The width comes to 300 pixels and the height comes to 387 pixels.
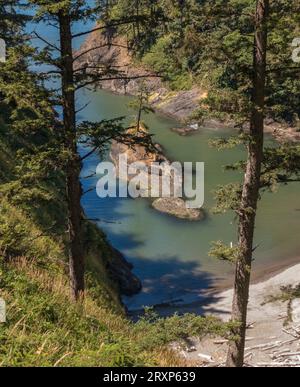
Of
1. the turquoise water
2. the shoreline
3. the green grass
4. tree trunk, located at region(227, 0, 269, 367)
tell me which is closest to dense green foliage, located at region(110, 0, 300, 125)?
tree trunk, located at region(227, 0, 269, 367)

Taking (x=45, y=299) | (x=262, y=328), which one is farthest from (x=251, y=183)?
(x=262, y=328)

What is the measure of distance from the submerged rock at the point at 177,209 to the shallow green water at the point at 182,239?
0.59 m

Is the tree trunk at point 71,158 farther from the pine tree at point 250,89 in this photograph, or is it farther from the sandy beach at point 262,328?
the sandy beach at point 262,328

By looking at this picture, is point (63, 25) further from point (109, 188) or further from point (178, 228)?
point (109, 188)

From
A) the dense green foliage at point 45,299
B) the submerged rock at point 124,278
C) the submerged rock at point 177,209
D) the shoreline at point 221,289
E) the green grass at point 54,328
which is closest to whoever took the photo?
the green grass at point 54,328

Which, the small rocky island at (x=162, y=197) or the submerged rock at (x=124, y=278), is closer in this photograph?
the submerged rock at (x=124, y=278)

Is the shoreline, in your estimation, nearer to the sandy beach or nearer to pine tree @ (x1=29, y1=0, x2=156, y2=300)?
the sandy beach

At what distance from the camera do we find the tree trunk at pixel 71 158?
11.5m

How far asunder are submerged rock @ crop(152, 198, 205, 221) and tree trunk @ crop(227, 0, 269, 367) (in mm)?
23066

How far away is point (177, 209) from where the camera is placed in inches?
1463

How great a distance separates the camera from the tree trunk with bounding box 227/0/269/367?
11.4 metres

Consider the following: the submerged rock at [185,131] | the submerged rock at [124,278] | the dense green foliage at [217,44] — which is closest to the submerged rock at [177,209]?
the submerged rock at [124,278]
